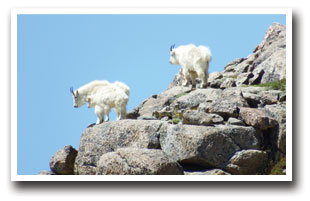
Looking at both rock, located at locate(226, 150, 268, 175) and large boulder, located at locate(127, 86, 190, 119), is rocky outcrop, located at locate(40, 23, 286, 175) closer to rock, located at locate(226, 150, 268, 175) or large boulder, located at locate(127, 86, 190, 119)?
rock, located at locate(226, 150, 268, 175)

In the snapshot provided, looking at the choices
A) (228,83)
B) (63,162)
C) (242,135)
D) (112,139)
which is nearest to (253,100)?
(242,135)

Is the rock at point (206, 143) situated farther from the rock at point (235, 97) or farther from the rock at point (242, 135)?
the rock at point (235, 97)

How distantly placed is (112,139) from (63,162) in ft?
6.50

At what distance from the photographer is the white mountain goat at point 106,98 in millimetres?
16922

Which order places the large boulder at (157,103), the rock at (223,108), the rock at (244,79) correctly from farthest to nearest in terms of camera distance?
the rock at (244,79)
the large boulder at (157,103)
the rock at (223,108)

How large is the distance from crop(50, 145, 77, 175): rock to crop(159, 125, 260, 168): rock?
3447 mm

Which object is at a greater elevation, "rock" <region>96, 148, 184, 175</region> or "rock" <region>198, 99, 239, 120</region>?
"rock" <region>198, 99, 239, 120</region>

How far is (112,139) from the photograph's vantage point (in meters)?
16.2

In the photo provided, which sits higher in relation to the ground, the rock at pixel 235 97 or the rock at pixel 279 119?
the rock at pixel 235 97

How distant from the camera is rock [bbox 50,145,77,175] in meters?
16.9

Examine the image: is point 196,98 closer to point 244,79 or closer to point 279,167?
point 244,79

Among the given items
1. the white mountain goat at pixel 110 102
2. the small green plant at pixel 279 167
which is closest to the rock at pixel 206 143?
the small green plant at pixel 279 167

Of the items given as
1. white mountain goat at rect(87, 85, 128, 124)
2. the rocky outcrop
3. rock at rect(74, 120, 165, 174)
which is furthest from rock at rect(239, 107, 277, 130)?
white mountain goat at rect(87, 85, 128, 124)

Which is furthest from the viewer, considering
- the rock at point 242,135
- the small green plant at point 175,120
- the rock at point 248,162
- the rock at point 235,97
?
the rock at point 235,97
